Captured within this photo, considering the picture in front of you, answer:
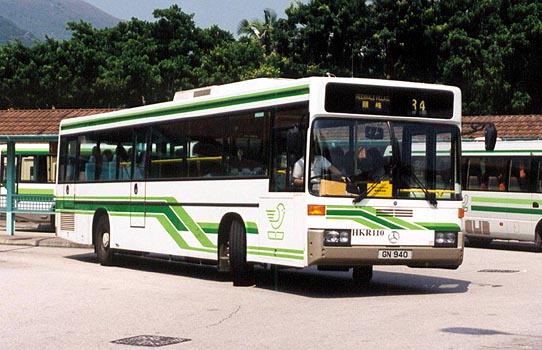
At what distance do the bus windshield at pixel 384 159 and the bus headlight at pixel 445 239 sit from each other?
1.67ft

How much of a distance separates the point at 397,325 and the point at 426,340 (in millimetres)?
1304

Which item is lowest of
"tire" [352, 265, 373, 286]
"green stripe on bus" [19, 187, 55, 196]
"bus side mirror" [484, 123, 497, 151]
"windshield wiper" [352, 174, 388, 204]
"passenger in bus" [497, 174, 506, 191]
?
"tire" [352, 265, 373, 286]

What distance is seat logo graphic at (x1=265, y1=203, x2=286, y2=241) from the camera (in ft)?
53.1

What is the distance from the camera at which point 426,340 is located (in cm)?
1091

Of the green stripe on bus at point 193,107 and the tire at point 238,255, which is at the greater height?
the green stripe on bus at point 193,107

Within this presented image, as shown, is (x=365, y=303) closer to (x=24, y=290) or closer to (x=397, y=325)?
(x=397, y=325)

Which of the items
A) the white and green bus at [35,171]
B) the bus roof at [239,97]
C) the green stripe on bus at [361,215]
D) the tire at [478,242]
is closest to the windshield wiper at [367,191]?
the green stripe on bus at [361,215]

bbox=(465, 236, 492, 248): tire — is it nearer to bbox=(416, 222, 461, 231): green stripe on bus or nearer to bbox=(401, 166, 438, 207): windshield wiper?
bbox=(416, 222, 461, 231): green stripe on bus

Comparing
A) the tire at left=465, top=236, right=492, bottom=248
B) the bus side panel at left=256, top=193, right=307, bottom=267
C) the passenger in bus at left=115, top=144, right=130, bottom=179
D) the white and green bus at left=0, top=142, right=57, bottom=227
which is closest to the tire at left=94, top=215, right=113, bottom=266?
the passenger in bus at left=115, top=144, right=130, bottom=179

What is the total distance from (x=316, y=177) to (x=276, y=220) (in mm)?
1180

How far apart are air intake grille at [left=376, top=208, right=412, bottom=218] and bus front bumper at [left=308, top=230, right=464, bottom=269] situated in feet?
1.43

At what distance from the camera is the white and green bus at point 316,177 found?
15.5 m

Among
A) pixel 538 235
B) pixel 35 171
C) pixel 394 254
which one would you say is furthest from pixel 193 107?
pixel 35 171

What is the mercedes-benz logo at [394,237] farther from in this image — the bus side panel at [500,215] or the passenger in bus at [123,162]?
the bus side panel at [500,215]
